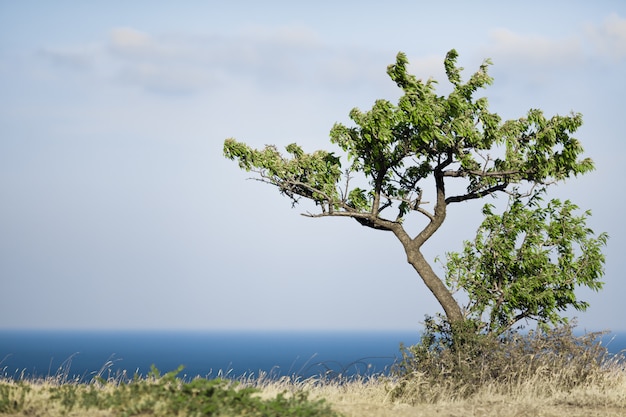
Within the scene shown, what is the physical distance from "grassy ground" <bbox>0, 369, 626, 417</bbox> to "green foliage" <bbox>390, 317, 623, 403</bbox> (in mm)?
194

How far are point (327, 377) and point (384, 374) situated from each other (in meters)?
1.34

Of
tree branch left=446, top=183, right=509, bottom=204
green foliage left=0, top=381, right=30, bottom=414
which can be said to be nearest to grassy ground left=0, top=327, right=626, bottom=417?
green foliage left=0, top=381, right=30, bottom=414

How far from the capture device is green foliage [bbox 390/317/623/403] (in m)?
16.4

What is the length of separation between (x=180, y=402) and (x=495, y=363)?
8.49 m

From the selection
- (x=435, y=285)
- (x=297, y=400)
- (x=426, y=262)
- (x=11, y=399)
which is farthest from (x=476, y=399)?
(x=11, y=399)

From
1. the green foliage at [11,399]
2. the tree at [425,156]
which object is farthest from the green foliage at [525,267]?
the green foliage at [11,399]

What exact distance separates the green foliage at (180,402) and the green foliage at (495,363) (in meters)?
5.65

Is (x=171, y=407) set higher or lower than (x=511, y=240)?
lower

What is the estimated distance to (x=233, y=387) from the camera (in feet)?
37.3

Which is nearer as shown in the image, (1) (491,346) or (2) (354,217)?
(1) (491,346)

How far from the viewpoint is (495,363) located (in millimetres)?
16859

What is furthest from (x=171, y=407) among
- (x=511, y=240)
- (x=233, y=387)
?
(x=511, y=240)

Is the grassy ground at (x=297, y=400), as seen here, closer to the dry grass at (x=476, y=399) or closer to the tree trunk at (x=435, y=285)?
the dry grass at (x=476, y=399)

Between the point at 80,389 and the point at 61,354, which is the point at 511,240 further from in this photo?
the point at 61,354
